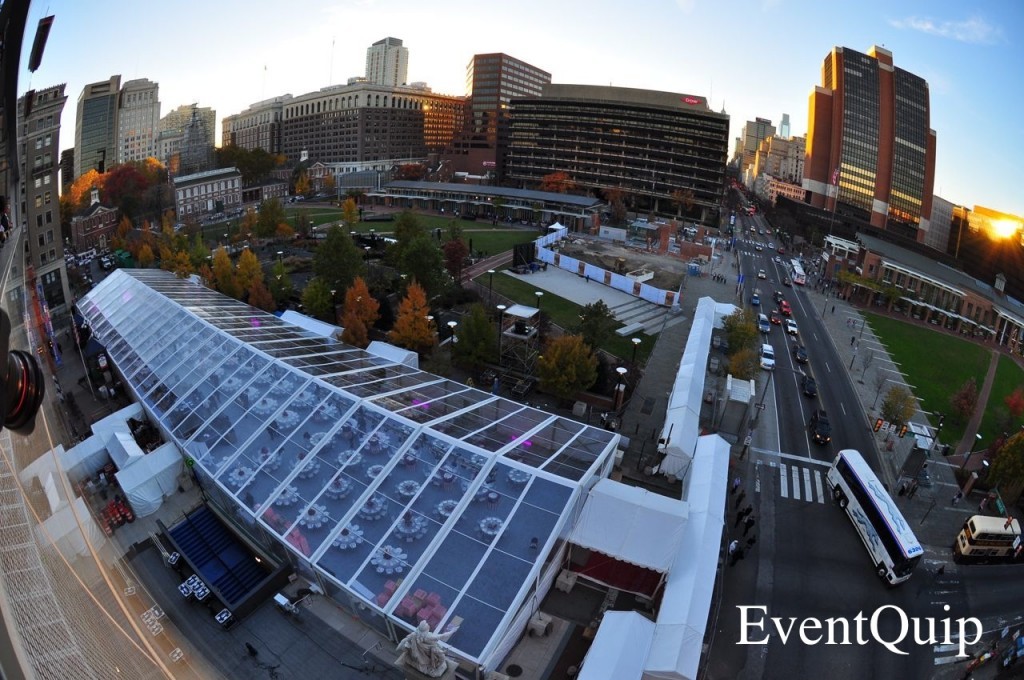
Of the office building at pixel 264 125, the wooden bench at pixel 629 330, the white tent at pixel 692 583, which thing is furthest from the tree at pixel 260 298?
the office building at pixel 264 125

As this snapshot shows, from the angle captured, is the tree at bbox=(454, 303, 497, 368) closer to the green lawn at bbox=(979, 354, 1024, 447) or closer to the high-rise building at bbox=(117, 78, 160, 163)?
the high-rise building at bbox=(117, 78, 160, 163)

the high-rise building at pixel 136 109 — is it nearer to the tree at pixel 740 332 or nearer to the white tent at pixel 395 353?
the white tent at pixel 395 353

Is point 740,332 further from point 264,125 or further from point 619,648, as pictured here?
point 264,125

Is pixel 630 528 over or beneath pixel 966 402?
beneath

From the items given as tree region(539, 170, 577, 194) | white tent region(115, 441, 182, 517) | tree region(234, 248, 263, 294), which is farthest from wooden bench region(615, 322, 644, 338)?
tree region(539, 170, 577, 194)

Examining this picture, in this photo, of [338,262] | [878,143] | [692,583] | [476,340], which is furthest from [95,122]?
[878,143]

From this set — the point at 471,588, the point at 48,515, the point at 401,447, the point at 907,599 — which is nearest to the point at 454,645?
the point at 471,588

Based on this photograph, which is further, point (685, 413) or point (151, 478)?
point (685, 413)
